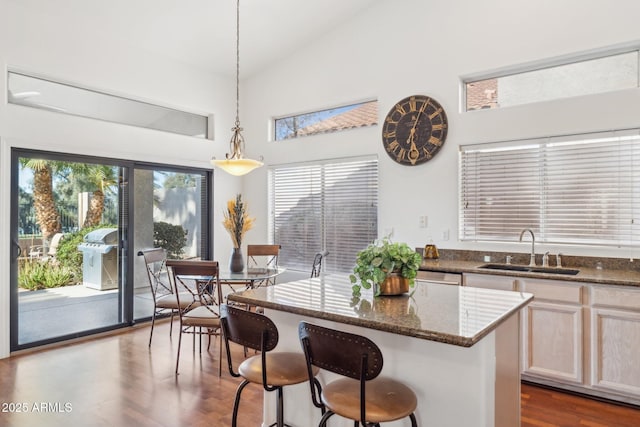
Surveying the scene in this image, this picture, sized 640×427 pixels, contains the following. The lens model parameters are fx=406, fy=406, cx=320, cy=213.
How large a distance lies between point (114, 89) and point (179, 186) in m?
1.43

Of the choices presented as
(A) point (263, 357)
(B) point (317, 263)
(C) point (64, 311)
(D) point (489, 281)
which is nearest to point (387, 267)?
(A) point (263, 357)

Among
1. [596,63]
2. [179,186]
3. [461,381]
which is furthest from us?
[179,186]

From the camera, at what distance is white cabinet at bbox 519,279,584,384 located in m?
3.07

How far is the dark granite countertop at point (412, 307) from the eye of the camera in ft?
5.31

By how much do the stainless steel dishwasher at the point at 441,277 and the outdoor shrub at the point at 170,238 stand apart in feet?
10.8

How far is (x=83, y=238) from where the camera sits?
4.50 meters

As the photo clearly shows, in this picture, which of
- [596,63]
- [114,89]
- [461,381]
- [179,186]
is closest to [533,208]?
Result: [596,63]

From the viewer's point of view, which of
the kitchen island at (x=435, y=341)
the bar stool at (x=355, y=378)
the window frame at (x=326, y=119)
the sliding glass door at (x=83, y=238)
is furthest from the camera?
the window frame at (x=326, y=119)

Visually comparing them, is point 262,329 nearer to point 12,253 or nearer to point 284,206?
point 12,253

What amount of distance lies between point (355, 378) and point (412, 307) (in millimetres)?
528

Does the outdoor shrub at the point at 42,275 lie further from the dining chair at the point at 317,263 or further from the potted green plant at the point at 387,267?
the potted green plant at the point at 387,267

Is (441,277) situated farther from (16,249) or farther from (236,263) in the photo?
(16,249)

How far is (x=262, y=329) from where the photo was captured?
1825 mm

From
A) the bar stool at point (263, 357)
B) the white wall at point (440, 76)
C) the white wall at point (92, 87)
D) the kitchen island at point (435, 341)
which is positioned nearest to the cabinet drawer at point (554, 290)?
A: the white wall at point (440, 76)
